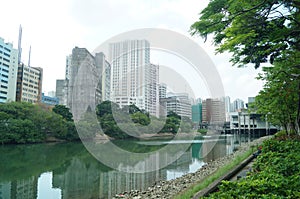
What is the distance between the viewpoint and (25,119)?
19266 mm

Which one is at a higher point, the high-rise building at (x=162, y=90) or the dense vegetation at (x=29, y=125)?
the high-rise building at (x=162, y=90)

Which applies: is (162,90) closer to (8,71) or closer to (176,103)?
(176,103)

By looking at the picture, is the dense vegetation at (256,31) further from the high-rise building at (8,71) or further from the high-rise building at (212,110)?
the high-rise building at (8,71)

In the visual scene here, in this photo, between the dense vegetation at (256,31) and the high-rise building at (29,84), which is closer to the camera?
the dense vegetation at (256,31)

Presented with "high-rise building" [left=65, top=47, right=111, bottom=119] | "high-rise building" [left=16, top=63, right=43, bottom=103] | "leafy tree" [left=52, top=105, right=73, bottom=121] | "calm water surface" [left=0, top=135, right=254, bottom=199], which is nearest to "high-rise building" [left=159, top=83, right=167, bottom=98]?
"high-rise building" [left=65, top=47, right=111, bottom=119]

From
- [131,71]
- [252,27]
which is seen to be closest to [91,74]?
[131,71]

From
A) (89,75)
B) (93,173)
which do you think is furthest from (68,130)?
(89,75)

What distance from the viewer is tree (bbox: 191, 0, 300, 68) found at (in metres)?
3.38

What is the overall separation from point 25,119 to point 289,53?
19745 millimetres

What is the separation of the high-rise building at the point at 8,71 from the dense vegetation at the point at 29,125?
Result: 52.2ft

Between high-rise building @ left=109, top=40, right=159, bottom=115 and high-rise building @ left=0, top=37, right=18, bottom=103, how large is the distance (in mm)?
32307

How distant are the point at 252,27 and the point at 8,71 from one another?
1491 inches

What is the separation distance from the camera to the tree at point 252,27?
3.38m

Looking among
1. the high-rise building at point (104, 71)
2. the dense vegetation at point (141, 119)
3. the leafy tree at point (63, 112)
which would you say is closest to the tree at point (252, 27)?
the high-rise building at point (104, 71)
